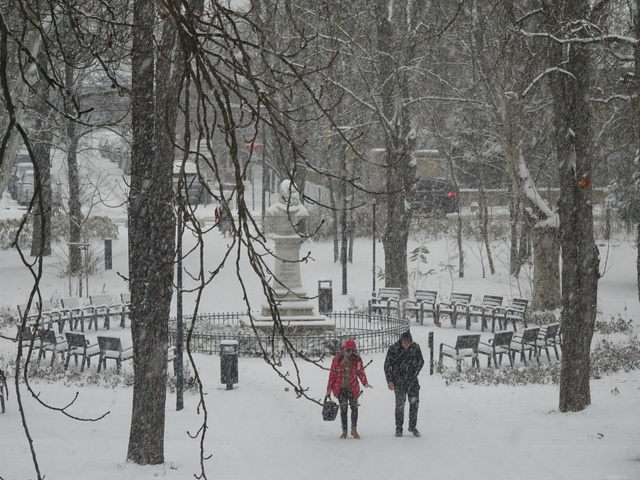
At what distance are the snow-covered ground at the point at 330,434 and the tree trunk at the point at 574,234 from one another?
756mm

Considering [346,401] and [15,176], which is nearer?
[346,401]

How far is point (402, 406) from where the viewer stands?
491 inches

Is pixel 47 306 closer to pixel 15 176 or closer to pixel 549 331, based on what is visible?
pixel 549 331

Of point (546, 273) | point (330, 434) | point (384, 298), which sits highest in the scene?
point (546, 273)

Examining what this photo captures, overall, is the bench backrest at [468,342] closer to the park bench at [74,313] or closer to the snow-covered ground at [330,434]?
the snow-covered ground at [330,434]

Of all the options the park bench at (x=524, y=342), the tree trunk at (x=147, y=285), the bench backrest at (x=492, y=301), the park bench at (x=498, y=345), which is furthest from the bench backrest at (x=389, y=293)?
the tree trunk at (x=147, y=285)

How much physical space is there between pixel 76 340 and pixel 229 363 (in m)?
3.66

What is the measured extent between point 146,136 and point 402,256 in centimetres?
1823

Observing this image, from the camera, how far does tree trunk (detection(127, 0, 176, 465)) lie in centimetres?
1018

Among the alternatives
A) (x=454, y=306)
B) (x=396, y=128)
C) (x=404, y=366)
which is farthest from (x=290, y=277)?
(x=404, y=366)

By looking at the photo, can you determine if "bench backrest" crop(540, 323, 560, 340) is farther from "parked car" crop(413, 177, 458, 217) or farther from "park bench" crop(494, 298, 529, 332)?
"parked car" crop(413, 177, 458, 217)

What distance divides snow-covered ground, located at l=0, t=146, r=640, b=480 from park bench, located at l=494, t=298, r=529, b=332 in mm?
5016

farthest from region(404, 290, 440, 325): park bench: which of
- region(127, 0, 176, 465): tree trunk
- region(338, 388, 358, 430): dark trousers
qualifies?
region(127, 0, 176, 465): tree trunk

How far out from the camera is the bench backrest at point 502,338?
59.2 ft
